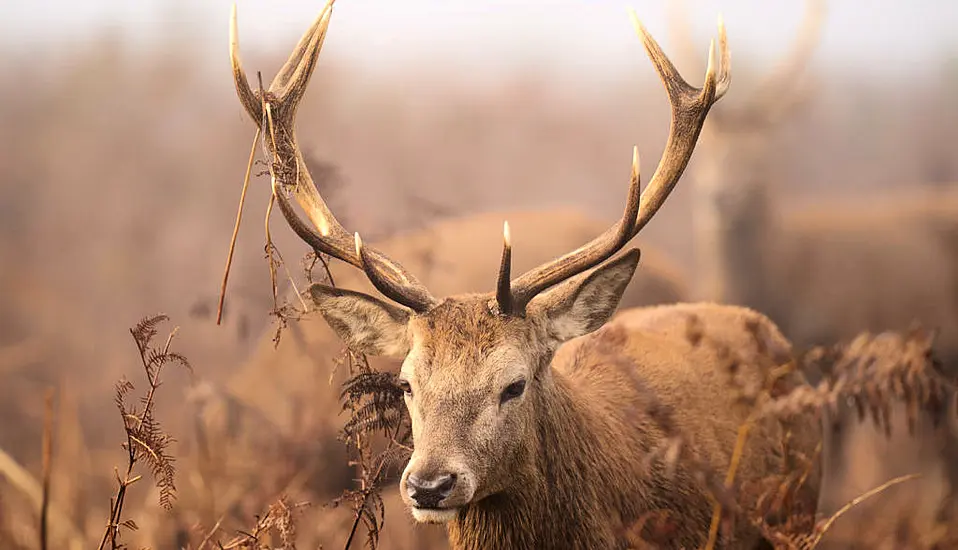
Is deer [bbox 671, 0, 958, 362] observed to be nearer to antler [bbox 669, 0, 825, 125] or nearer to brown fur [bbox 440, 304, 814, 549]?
antler [bbox 669, 0, 825, 125]

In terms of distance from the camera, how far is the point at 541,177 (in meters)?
21.5

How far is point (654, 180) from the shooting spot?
14.1 feet

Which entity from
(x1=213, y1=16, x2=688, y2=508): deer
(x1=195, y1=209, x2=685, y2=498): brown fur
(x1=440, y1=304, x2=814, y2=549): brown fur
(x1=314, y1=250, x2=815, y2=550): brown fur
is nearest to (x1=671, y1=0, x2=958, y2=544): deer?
(x1=195, y1=209, x2=685, y2=498): brown fur

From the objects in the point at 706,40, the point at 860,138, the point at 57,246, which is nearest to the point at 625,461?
the point at 706,40

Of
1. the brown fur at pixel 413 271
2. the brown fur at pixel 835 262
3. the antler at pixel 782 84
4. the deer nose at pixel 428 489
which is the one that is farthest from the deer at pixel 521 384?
the antler at pixel 782 84

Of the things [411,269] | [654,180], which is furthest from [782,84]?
[654,180]

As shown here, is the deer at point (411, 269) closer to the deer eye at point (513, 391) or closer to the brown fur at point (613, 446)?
the brown fur at point (613, 446)

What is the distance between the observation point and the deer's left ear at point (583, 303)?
405 cm

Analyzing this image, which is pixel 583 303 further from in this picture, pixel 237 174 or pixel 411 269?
pixel 237 174

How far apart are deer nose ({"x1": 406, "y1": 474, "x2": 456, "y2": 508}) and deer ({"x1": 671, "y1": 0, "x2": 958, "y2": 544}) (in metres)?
6.38

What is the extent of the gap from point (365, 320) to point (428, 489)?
34.9 inches

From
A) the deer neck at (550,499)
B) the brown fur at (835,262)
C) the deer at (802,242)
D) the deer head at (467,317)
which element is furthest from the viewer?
the deer at (802,242)

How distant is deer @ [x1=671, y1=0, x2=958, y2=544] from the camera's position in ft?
33.8

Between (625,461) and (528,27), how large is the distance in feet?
109
